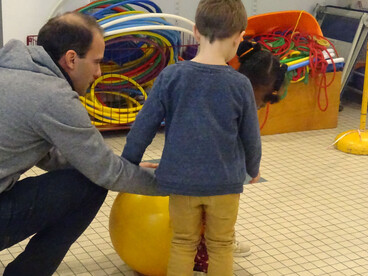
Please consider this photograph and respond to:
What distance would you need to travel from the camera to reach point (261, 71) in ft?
6.89

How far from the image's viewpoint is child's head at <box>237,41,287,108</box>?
6.89 feet

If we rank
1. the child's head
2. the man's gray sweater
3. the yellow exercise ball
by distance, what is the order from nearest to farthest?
1. the man's gray sweater
2. the yellow exercise ball
3. the child's head

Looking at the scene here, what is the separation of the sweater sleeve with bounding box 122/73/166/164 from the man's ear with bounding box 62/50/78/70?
236mm

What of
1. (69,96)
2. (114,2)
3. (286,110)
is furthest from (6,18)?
(69,96)

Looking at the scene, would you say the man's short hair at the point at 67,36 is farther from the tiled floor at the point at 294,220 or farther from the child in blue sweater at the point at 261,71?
the tiled floor at the point at 294,220

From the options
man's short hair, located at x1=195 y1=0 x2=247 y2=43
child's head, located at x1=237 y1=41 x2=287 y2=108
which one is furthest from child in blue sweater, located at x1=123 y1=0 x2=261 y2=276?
child's head, located at x1=237 y1=41 x2=287 y2=108

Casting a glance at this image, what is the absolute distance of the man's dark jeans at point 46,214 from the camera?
173 centimetres

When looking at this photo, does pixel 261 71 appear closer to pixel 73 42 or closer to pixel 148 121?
pixel 148 121

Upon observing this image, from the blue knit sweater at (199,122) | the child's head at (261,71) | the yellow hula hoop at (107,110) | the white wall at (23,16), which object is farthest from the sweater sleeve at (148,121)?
the white wall at (23,16)

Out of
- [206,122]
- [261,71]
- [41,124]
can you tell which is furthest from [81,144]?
[261,71]

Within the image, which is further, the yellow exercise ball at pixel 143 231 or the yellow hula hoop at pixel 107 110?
the yellow hula hoop at pixel 107 110

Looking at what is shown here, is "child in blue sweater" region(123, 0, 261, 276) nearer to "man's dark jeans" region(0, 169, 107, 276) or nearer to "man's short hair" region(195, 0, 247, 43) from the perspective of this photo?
"man's short hair" region(195, 0, 247, 43)

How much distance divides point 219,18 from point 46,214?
0.74 metres

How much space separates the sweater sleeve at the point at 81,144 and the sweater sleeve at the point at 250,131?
0.31m
